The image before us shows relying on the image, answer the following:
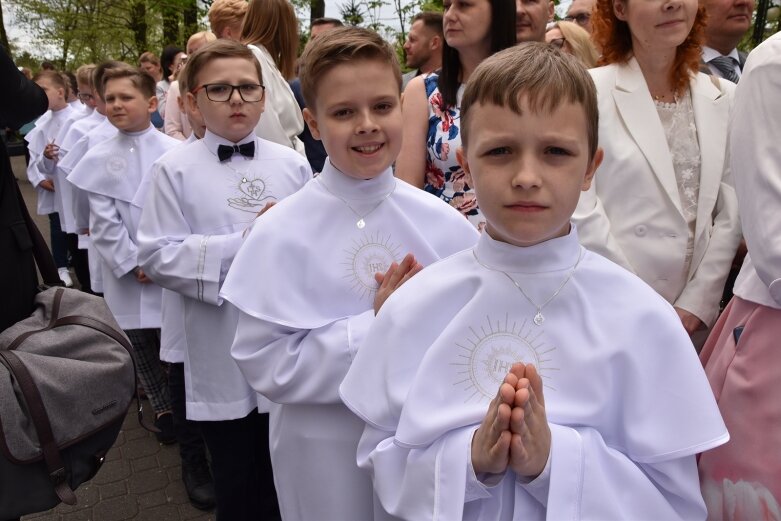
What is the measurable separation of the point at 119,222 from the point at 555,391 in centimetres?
348

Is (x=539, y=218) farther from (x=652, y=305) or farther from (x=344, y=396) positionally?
(x=344, y=396)

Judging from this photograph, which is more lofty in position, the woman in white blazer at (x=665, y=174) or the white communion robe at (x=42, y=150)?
the woman in white blazer at (x=665, y=174)

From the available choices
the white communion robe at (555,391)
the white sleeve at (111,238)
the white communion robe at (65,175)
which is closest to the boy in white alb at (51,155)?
the white communion robe at (65,175)

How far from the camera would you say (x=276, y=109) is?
13.3 feet

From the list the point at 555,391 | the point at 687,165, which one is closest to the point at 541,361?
the point at 555,391

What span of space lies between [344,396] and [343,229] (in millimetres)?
611

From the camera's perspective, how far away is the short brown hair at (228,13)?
4.79m

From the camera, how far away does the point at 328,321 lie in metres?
2.03

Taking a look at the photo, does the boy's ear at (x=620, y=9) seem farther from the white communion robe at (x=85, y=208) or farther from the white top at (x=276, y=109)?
the white communion robe at (x=85, y=208)

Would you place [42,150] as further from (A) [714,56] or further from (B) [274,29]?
(A) [714,56]

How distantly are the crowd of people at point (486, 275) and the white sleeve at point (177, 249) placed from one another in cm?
1

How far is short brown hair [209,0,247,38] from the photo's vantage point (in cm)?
479

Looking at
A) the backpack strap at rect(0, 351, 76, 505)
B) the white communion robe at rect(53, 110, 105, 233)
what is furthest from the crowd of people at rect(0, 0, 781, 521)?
the white communion robe at rect(53, 110, 105, 233)

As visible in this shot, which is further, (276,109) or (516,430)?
(276,109)
